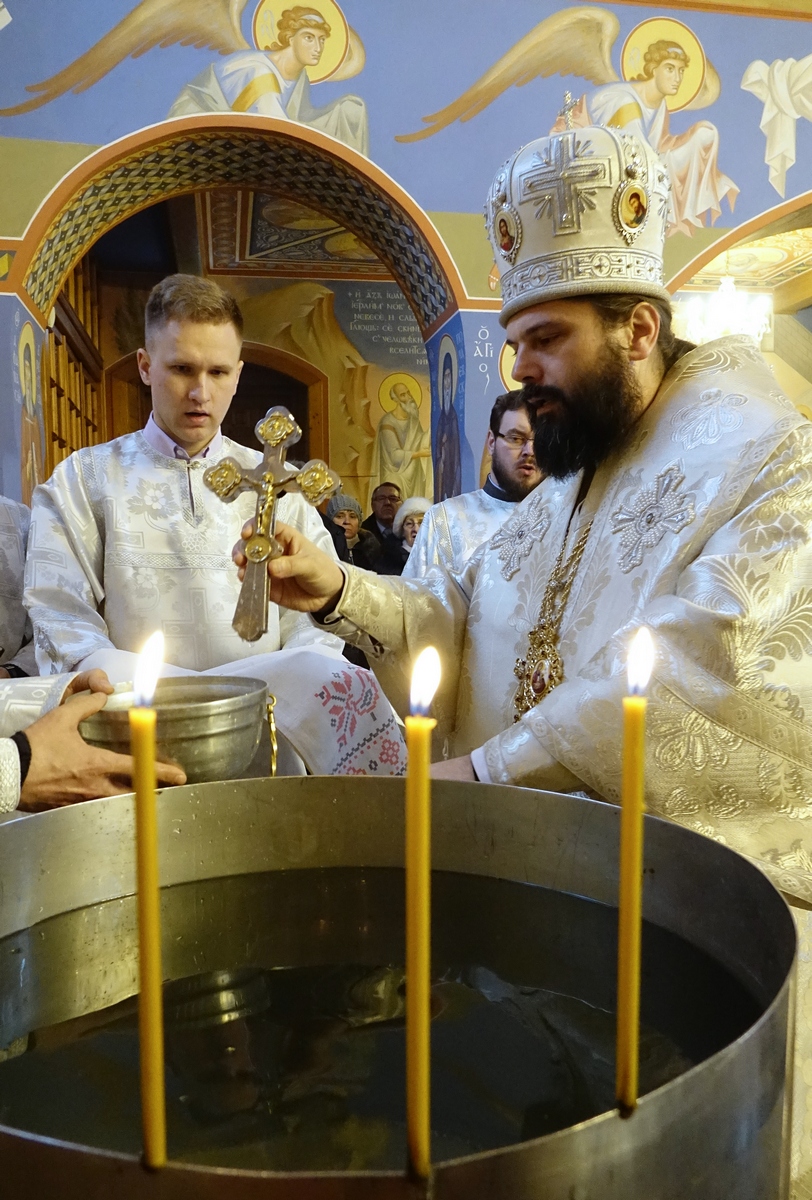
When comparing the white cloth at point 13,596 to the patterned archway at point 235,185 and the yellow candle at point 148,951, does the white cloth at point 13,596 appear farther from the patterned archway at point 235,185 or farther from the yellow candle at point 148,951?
the patterned archway at point 235,185

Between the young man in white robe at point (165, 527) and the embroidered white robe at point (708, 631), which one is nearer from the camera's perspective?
the embroidered white robe at point (708, 631)

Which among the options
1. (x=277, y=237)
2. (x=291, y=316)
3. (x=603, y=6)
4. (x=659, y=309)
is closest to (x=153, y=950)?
(x=659, y=309)

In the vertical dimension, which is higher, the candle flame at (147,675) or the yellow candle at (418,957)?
the candle flame at (147,675)

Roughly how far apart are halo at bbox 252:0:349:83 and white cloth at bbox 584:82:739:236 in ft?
5.71

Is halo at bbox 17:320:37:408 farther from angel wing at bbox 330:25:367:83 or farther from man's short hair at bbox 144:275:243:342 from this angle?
man's short hair at bbox 144:275:243:342

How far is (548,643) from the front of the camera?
189cm

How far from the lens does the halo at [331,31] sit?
6449 mm

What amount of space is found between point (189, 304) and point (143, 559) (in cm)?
73

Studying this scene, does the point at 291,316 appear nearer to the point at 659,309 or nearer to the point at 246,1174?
the point at 659,309

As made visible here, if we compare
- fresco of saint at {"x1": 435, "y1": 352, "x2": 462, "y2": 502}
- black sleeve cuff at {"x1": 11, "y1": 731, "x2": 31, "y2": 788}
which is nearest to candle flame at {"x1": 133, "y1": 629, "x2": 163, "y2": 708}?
black sleeve cuff at {"x1": 11, "y1": 731, "x2": 31, "y2": 788}

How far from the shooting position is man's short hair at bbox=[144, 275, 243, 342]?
265 centimetres

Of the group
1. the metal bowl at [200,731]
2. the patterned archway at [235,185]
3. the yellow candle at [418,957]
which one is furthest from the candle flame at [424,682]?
the patterned archway at [235,185]

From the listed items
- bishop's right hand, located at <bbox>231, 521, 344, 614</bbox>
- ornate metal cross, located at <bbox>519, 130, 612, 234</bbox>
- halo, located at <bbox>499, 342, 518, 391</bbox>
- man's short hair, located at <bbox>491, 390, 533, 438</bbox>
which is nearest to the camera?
bishop's right hand, located at <bbox>231, 521, 344, 614</bbox>

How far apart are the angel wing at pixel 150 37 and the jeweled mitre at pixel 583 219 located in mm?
Result: 5148
